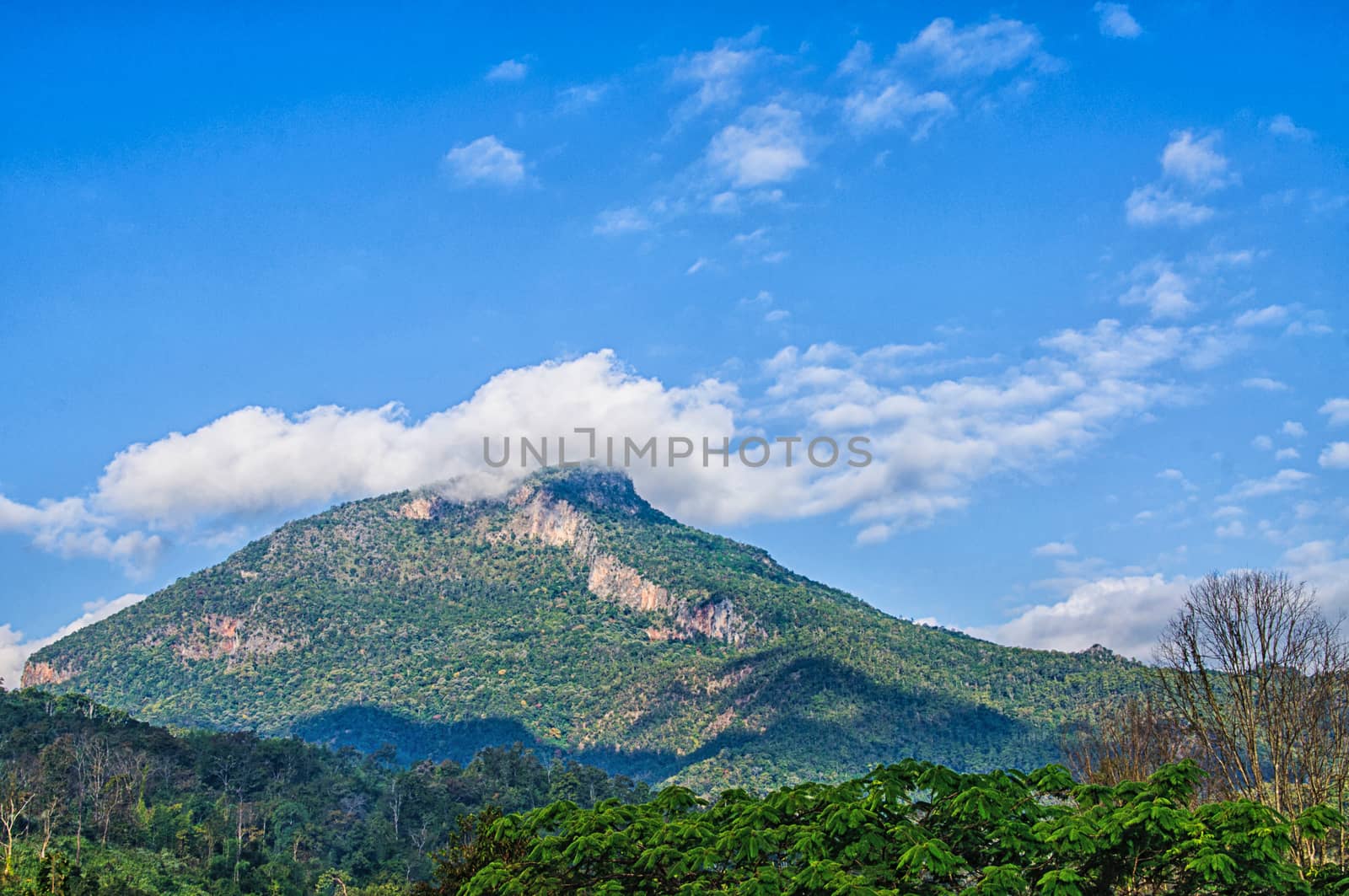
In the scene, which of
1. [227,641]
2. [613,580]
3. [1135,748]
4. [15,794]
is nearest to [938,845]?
[1135,748]

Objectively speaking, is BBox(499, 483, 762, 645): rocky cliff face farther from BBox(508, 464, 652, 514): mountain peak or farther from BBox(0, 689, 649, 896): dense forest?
BBox(0, 689, 649, 896): dense forest

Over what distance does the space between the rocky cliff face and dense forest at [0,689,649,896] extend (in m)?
69.1

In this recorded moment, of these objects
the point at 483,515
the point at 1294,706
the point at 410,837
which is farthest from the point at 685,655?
the point at 1294,706

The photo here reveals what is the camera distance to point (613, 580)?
550 ft

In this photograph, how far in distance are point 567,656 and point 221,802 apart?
90.8 metres

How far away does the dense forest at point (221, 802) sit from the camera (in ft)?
157

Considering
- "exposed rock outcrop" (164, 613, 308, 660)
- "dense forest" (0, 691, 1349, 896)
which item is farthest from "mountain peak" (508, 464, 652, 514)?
"dense forest" (0, 691, 1349, 896)

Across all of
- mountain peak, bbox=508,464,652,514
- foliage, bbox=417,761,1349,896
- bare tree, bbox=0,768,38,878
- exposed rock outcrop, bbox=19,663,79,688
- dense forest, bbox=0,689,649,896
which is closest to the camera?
foliage, bbox=417,761,1349,896

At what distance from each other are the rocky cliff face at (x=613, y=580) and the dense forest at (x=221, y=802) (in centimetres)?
6909

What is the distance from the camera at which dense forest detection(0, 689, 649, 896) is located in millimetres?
47844

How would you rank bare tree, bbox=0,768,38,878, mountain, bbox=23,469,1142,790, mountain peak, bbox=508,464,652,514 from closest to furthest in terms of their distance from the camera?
bare tree, bbox=0,768,38,878 → mountain, bbox=23,469,1142,790 → mountain peak, bbox=508,464,652,514

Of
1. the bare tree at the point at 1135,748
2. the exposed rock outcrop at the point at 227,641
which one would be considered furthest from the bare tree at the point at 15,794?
the exposed rock outcrop at the point at 227,641

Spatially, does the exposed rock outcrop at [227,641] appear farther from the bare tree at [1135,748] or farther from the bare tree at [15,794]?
the bare tree at [1135,748]

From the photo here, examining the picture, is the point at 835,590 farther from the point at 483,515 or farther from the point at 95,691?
the point at 95,691
